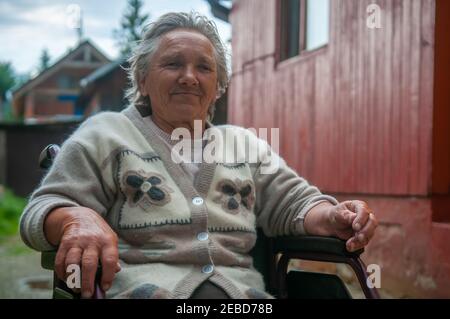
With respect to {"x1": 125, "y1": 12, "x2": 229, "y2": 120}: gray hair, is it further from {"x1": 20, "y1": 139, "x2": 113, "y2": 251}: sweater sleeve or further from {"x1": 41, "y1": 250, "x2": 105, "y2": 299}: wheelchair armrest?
{"x1": 41, "y1": 250, "x2": 105, "y2": 299}: wheelchair armrest

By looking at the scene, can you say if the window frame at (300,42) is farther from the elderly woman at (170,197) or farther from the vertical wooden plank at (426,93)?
the elderly woman at (170,197)

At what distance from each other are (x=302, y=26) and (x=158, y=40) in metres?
2.72

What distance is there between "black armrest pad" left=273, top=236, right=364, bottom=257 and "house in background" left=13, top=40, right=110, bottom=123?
51.9ft

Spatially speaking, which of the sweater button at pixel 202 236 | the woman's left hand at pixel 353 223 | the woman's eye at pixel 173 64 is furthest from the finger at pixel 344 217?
the woman's eye at pixel 173 64

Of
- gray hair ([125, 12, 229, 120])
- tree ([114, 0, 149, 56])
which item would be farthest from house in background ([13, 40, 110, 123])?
gray hair ([125, 12, 229, 120])

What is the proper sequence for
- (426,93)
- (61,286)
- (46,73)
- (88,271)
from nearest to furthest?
1. (88,271)
2. (61,286)
3. (426,93)
4. (46,73)

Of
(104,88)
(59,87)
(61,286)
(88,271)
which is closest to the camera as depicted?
(88,271)

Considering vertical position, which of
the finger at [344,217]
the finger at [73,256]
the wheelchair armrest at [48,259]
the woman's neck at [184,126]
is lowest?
the wheelchair armrest at [48,259]

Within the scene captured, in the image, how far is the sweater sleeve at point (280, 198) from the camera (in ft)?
5.13

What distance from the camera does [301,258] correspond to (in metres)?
1.52

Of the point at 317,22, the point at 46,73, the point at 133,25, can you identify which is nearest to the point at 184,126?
the point at 317,22

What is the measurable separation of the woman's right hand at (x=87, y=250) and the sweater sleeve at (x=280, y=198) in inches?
22.7

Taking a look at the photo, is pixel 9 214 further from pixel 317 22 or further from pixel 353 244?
pixel 353 244
